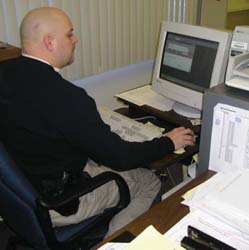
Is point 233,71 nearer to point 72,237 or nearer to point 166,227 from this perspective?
point 166,227

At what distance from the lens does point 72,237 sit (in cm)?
137

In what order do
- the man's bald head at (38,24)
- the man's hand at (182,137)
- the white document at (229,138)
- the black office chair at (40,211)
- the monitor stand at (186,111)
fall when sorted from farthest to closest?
the monitor stand at (186,111) → the man's hand at (182,137) → the man's bald head at (38,24) → the black office chair at (40,211) → the white document at (229,138)

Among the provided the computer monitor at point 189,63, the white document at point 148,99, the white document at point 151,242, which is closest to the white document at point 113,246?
the white document at point 151,242

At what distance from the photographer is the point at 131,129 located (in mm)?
1649

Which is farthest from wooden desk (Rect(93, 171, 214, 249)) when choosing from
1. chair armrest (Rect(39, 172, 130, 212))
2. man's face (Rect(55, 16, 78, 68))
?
man's face (Rect(55, 16, 78, 68))

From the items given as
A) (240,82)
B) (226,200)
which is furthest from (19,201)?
(240,82)

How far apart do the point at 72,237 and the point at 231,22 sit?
2959 millimetres

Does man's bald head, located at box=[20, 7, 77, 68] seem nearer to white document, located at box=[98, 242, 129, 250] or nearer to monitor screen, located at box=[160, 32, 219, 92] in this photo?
monitor screen, located at box=[160, 32, 219, 92]

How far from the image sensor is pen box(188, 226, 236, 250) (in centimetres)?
84

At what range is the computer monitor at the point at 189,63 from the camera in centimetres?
159

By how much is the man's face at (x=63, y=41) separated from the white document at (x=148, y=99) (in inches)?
24.7

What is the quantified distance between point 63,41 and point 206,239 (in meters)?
0.90

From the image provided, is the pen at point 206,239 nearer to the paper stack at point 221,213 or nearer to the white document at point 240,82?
the paper stack at point 221,213

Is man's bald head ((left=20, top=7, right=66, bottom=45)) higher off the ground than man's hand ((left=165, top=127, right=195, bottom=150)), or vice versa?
man's bald head ((left=20, top=7, right=66, bottom=45))
